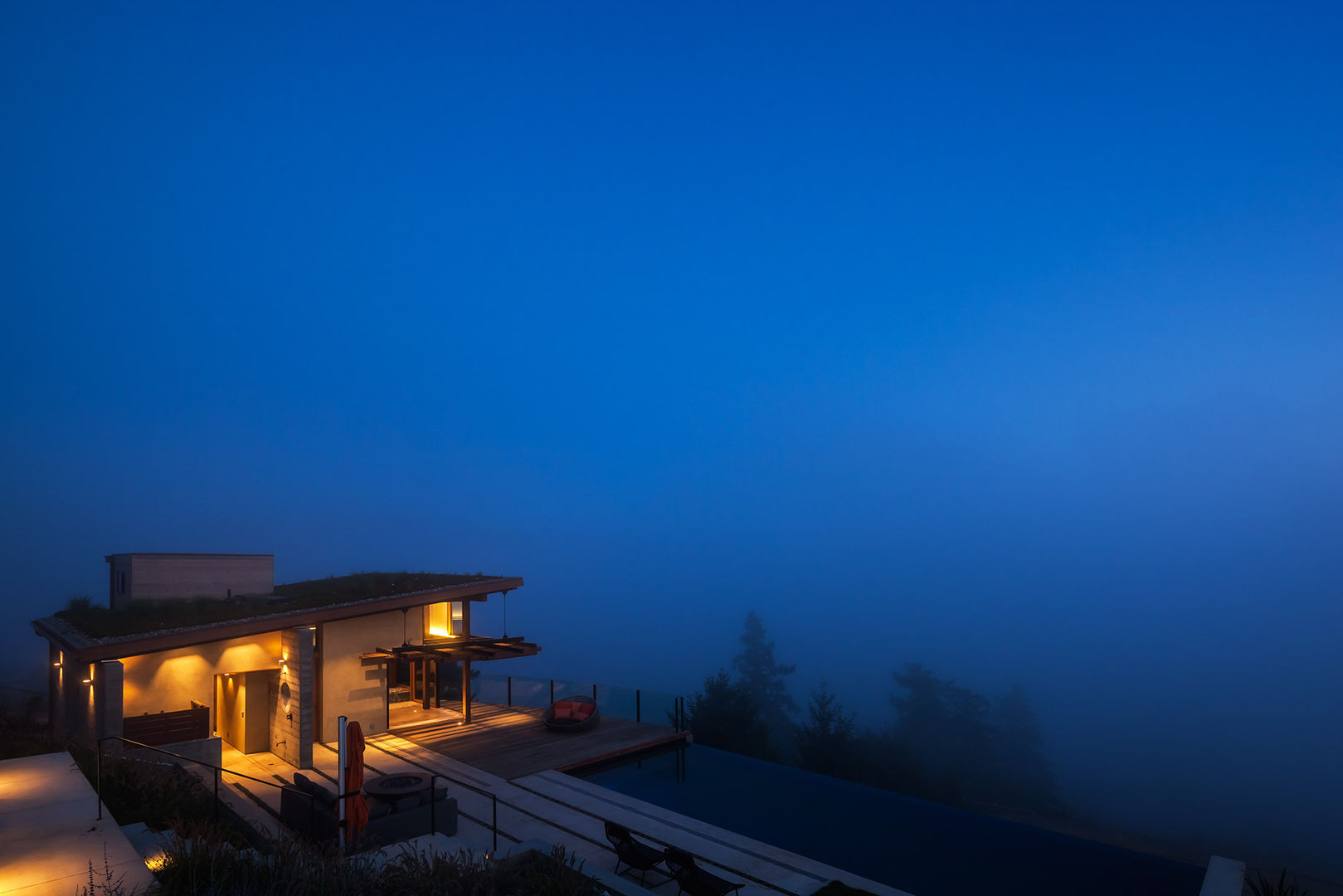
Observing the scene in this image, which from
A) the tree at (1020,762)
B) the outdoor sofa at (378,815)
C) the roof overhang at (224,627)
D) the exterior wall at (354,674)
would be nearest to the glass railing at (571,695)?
the exterior wall at (354,674)

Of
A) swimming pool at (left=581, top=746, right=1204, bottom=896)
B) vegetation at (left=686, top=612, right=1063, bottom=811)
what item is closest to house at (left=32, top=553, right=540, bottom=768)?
swimming pool at (left=581, top=746, right=1204, bottom=896)

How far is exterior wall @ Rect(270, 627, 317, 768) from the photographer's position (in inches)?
580

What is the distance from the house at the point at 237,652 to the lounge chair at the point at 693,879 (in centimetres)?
811

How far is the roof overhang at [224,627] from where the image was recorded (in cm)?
1310

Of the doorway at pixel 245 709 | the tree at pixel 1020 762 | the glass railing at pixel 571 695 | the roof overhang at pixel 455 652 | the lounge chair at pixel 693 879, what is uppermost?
the roof overhang at pixel 455 652

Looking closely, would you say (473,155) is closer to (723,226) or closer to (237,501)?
(723,226)

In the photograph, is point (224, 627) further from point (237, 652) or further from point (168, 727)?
point (168, 727)

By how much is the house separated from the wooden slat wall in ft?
0.06

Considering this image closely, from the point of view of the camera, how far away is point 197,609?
15.7m

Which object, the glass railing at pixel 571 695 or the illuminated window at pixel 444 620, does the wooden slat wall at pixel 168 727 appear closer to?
the illuminated window at pixel 444 620

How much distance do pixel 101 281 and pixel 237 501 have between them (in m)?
57.8

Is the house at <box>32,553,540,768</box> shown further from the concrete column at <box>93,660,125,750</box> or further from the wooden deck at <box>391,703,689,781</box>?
the wooden deck at <box>391,703,689,781</box>

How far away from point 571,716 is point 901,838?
28.9 feet

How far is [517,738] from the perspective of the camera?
17.1 metres
